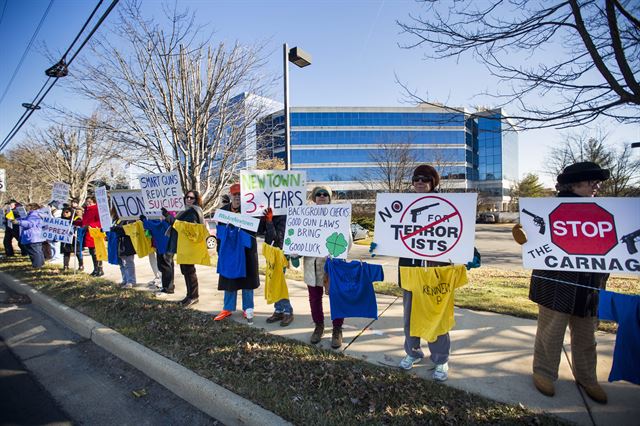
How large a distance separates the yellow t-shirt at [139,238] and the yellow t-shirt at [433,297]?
18.7ft

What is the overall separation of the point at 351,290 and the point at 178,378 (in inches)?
81.4

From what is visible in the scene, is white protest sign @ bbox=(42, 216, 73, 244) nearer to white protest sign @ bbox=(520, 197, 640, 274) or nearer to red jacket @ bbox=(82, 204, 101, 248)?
red jacket @ bbox=(82, 204, 101, 248)

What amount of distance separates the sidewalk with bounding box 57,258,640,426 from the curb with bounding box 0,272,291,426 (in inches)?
53.8

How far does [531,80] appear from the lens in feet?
15.6

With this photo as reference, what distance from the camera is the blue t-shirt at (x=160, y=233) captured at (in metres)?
6.24

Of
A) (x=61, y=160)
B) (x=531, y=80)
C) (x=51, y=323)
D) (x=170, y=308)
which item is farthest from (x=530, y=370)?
(x=61, y=160)

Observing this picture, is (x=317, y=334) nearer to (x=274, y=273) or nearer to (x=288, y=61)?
(x=274, y=273)

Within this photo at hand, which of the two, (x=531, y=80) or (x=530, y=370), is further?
(x=531, y=80)

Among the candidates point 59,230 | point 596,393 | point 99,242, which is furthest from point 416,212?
point 59,230

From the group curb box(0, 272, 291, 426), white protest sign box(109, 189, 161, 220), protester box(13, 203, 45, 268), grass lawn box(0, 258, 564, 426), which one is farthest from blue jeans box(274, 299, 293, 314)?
protester box(13, 203, 45, 268)

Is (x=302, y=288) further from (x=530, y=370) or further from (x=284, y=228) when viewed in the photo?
(x=530, y=370)

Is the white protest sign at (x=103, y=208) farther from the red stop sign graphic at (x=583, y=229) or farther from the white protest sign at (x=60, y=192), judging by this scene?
the red stop sign graphic at (x=583, y=229)

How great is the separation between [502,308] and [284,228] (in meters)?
3.69

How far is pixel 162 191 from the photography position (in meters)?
6.21
